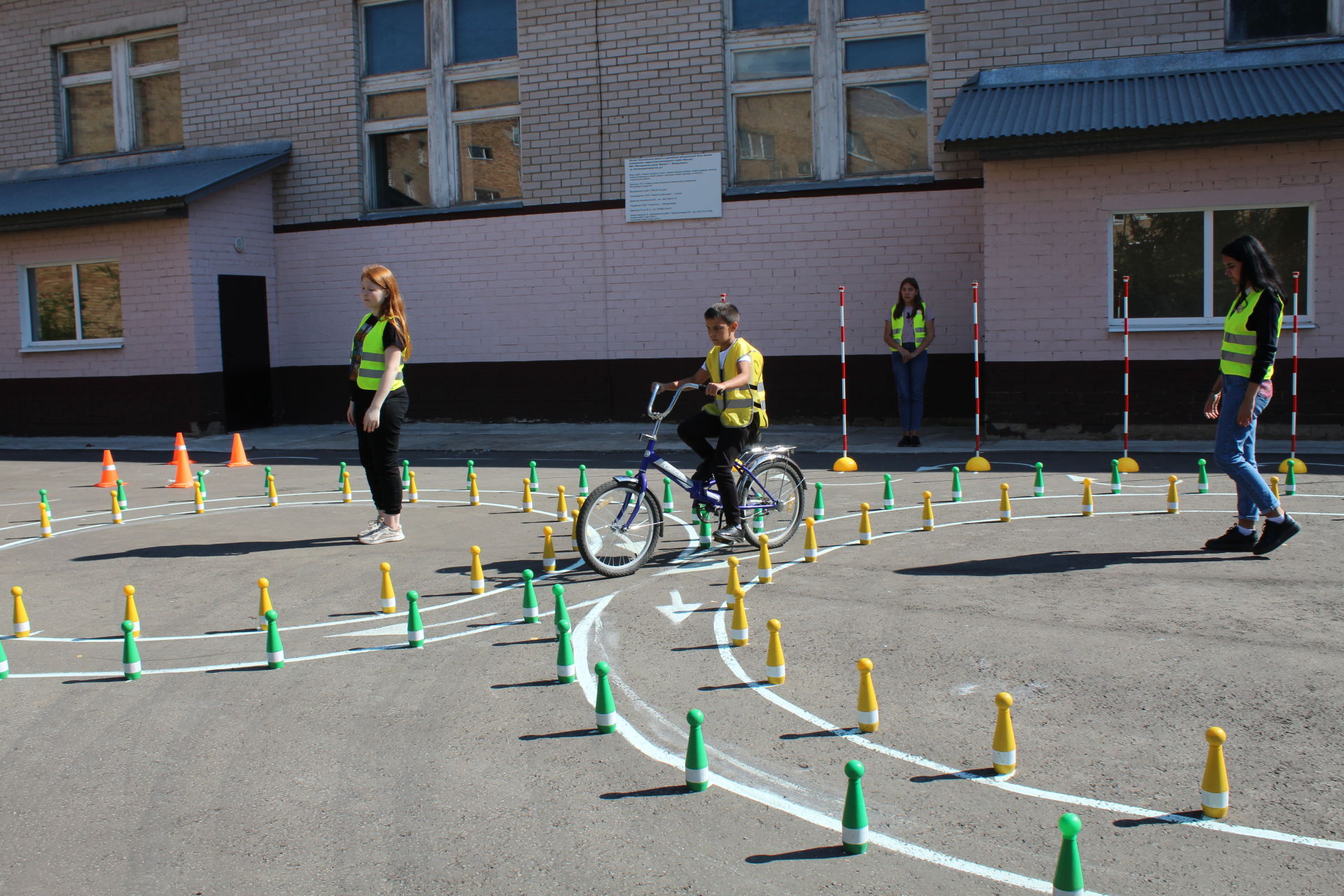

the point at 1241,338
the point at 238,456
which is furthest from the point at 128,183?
the point at 1241,338

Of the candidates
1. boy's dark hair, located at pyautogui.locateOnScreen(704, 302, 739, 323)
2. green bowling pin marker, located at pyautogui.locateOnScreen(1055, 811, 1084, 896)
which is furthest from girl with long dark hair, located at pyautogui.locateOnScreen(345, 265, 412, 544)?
green bowling pin marker, located at pyautogui.locateOnScreen(1055, 811, 1084, 896)

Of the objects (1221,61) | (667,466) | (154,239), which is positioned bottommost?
(667,466)

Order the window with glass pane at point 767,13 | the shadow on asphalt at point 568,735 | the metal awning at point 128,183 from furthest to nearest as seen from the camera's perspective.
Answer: the metal awning at point 128,183, the window with glass pane at point 767,13, the shadow on asphalt at point 568,735

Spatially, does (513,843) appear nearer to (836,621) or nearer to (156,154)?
(836,621)

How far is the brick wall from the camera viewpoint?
15.8 m

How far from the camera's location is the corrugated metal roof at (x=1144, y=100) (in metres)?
13.9

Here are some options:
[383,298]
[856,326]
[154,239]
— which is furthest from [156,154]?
[383,298]

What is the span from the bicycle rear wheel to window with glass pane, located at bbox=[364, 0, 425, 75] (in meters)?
13.9

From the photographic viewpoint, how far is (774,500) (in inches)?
356

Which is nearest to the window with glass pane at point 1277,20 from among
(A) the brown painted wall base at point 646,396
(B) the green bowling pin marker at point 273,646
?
(A) the brown painted wall base at point 646,396

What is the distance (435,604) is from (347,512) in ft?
13.9

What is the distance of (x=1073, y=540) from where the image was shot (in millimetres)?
8781

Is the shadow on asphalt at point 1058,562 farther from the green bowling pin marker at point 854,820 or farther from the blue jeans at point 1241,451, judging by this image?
the green bowling pin marker at point 854,820

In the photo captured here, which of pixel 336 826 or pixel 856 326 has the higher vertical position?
pixel 856 326
